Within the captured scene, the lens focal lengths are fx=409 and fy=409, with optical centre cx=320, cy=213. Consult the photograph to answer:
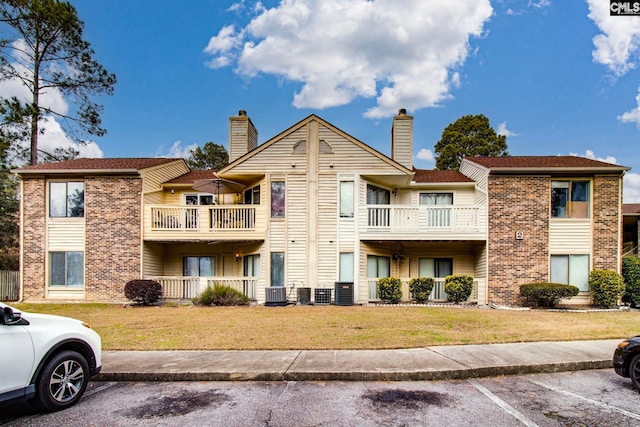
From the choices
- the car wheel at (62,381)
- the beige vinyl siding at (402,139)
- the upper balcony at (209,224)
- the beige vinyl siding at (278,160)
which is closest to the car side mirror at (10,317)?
the car wheel at (62,381)

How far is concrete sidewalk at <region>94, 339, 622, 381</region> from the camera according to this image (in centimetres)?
604

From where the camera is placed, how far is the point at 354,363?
657 centimetres

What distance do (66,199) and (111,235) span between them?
266 centimetres

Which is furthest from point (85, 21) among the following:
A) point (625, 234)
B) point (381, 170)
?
point (625, 234)

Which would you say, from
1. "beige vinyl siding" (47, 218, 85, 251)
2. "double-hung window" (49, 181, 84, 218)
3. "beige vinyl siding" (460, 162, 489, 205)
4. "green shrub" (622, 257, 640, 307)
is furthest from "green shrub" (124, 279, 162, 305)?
"green shrub" (622, 257, 640, 307)

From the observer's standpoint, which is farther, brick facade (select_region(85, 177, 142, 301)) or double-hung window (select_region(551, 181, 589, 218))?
brick facade (select_region(85, 177, 142, 301))

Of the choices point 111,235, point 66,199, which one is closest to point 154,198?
point 111,235

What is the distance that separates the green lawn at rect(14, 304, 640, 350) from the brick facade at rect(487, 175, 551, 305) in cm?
253

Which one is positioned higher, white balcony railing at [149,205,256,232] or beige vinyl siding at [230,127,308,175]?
beige vinyl siding at [230,127,308,175]

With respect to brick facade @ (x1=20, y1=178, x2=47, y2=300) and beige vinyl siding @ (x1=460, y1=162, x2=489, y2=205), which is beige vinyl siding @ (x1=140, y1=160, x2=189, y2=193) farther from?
beige vinyl siding @ (x1=460, y1=162, x2=489, y2=205)

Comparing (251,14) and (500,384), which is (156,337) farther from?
(251,14)

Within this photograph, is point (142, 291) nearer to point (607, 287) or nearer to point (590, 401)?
point (590, 401)

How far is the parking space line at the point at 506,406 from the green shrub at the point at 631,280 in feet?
48.1

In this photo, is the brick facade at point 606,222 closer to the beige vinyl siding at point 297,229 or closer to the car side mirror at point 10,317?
the beige vinyl siding at point 297,229
